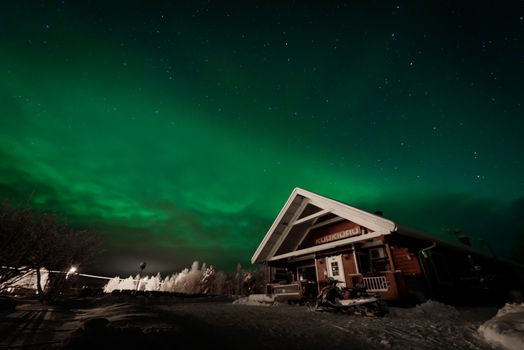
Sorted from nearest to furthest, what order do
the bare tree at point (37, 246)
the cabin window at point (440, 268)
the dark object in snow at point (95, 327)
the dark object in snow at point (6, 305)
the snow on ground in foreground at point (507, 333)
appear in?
the dark object in snow at point (95, 327)
the snow on ground in foreground at point (507, 333)
the bare tree at point (37, 246)
the dark object in snow at point (6, 305)
the cabin window at point (440, 268)

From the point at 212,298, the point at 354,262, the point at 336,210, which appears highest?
the point at 336,210

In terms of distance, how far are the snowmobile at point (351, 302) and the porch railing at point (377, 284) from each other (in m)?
2.45

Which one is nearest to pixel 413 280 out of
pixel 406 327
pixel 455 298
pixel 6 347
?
pixel 455 298

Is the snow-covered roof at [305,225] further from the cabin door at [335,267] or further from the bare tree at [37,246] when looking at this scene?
the bare tree at [37,246]

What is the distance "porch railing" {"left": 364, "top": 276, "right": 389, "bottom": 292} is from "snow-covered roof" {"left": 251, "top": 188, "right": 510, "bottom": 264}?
71.6 inches

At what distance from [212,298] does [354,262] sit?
1193 centimetres

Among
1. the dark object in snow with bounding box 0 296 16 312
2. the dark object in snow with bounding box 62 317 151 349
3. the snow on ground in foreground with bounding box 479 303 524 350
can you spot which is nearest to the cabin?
the snow on ground in foreground with bounding box 479 303 524 350

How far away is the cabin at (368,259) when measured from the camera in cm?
1017

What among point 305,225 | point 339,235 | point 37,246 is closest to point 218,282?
point 305,225

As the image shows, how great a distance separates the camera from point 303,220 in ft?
46.3

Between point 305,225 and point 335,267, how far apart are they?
138 inches

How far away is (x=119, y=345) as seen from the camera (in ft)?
7.62

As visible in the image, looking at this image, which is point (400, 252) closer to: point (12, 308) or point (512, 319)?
point (512, 319)

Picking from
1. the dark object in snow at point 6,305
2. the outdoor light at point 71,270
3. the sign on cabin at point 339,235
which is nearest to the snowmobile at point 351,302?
the sign on cabin at point 339,235
